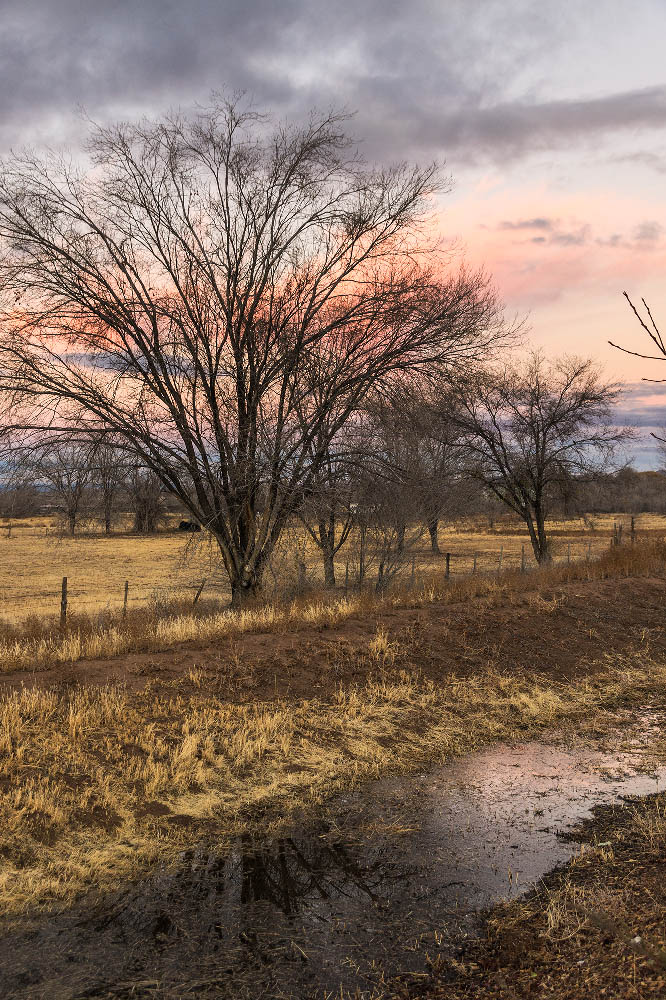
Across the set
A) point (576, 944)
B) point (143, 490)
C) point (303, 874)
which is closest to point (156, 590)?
point (143, 490)

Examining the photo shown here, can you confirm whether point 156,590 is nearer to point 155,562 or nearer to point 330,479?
point 155,562

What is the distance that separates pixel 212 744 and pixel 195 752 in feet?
0.93

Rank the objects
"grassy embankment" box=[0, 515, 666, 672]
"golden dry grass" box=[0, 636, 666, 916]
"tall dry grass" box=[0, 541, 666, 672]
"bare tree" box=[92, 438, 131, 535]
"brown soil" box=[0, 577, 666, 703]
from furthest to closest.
→ 1. "bare tree" box=[92, 438, 131, 535]
2. "grassy embankment" box=[0, 515, 666, 672]
3. "tall dry grass" box=[0, 541, 666, 672]
4. "brown soil" box=[0, 577, 666, 703]
5. "golden dry grass" box=[0, 636, 666, 916]

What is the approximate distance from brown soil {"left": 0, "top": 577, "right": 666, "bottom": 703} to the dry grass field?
174 inches

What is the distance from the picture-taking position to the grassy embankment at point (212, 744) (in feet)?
20.4

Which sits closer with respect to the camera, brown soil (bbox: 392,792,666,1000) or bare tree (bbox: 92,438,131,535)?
brown soil (bbox: 392,792,666,1000)

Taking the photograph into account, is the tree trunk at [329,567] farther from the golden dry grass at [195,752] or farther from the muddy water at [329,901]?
the muddy water at [329,901]

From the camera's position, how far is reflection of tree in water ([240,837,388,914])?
552 cm

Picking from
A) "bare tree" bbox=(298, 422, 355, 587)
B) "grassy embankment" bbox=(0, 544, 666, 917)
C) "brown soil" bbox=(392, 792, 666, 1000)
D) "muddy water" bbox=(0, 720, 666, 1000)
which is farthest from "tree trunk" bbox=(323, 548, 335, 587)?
"brown soil" bbox=(392, 792, 666, 1000)

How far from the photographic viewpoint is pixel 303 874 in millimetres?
5863

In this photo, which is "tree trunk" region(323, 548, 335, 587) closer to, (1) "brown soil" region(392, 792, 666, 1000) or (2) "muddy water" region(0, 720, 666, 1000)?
(2) "muddy water" region(0, 720, 666, 1000)

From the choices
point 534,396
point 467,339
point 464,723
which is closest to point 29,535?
point 534,396

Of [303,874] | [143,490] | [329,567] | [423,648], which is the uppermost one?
[143,490]

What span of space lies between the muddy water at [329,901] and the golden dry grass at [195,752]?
49 centimetres
